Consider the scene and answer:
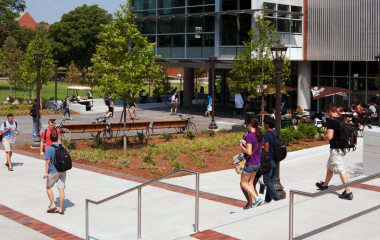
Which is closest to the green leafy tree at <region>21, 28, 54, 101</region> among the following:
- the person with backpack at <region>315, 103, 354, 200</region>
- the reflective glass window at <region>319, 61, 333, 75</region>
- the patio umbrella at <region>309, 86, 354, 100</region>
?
the reflective glass window at <region>319, 61, 333, 75</region>

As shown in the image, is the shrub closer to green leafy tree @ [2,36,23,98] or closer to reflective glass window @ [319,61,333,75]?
reflective glass window @ [319,61,333,75]

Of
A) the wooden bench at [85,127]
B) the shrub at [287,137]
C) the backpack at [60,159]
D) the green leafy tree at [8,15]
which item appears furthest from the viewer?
the green leafy tree at [8,15]

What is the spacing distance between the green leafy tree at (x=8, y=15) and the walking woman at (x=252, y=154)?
78.8 metres

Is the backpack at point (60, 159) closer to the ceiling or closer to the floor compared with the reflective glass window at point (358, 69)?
closer to the floor

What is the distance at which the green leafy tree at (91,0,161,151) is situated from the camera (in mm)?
16422

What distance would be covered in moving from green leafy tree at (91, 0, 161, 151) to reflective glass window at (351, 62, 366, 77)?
17.9m

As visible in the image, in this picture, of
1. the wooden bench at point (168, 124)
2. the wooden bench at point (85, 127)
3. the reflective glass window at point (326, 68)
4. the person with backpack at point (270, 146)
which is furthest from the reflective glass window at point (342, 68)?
the person with backpack at point (270, 146)

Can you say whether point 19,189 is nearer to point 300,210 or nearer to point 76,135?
point 300,210

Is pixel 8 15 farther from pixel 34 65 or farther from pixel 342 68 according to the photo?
pixel 342 68

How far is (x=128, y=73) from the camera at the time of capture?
16.4 meters

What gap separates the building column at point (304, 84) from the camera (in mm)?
31672

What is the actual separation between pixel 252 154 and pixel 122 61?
10.2 metres

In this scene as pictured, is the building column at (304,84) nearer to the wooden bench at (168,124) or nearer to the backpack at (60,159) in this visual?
the wooden bench at (168,124)

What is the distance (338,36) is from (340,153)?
21901mm
